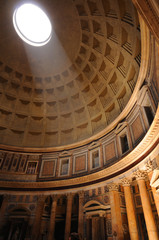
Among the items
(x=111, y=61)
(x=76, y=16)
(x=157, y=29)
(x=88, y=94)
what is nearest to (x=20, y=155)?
(x=88, y=94)

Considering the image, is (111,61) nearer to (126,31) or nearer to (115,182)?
(126,31)

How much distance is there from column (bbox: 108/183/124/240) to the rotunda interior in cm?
7

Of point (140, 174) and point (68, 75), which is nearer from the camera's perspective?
point (140, 174)

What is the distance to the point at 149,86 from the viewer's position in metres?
11.5

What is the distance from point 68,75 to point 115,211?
16.2 meters

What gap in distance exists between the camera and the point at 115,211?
12.4 meters

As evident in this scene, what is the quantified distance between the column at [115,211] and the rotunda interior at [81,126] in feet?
0.24

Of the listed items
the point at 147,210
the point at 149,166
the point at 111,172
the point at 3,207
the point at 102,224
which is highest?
the point at 111,172

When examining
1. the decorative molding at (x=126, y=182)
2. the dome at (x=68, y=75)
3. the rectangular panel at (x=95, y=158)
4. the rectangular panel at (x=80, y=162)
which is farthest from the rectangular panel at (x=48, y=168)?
the decorative molding at (x=126, y=182)

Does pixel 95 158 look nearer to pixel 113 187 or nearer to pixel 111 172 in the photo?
pixel 111 172

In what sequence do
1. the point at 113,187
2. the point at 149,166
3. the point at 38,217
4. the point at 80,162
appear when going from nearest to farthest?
the point at 149,166 → the point at 113,187 → the point at 38,217 → the point at 80,162

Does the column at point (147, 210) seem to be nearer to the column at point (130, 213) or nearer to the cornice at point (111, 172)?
the cornice at point (111, 172)

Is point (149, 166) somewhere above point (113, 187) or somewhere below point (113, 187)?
above

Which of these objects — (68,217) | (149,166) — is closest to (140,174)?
(149,166)
